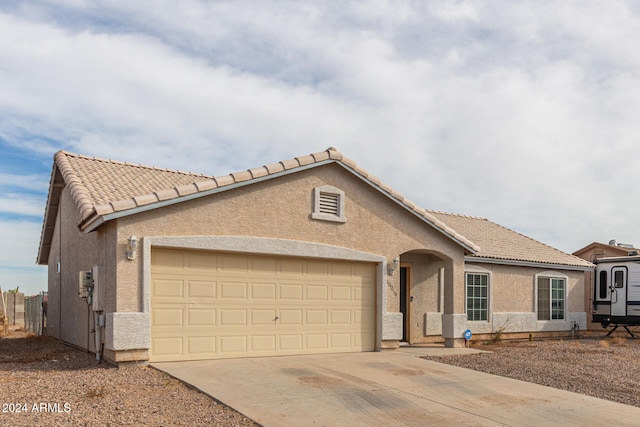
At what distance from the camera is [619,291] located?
70.1 feet

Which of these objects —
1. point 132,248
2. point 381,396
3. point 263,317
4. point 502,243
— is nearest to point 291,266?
point 263,317

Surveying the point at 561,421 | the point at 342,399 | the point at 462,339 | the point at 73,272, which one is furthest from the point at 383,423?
the point at 73,272

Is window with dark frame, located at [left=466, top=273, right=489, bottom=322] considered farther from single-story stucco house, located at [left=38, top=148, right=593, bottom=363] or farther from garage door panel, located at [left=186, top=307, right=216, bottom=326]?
garage door panel, located at [left=186, top=307, right=216, bottom=326]

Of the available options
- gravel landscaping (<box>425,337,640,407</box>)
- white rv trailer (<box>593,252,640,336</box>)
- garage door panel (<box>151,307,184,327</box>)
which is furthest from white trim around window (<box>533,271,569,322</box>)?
garage door panel (<box>151,307,184,327</box>)

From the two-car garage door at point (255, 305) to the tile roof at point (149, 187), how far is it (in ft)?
4.13

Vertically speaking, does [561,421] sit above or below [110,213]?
below

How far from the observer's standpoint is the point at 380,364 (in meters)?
12.0

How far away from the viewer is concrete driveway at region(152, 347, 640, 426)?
7750 mm

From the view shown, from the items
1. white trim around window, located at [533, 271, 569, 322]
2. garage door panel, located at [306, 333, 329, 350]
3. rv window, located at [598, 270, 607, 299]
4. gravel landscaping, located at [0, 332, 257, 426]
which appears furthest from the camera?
rv window, located at [598, 270, 607, 299]

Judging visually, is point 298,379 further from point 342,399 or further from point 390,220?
point 390,220

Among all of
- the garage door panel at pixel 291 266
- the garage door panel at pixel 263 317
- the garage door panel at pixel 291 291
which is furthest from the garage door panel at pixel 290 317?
the garage door panel at pixel 291 266

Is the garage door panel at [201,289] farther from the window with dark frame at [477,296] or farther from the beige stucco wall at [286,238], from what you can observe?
the window with dark frame at [477,296]

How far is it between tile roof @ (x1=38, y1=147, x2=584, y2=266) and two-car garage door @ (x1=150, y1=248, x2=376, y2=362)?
49.6 inches

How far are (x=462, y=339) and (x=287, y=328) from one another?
219 inches
